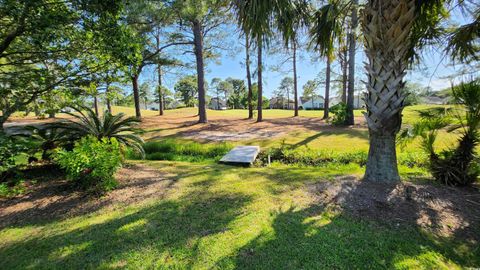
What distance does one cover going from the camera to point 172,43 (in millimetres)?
13281

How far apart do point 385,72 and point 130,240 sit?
3.79 meters

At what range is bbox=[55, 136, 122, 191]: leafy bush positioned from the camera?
2.70 meters

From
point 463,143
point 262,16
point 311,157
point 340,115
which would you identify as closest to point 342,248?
point 262,16

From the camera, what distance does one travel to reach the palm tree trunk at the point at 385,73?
9.37 feet

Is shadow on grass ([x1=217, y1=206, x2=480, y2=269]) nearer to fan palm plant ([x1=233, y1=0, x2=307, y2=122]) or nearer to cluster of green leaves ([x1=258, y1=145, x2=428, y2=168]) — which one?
fan palm plant ([x1=233, y1=0, x2=307, y2=122])

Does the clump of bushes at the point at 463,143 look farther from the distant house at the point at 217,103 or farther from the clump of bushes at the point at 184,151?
the distant house at the point at 217,103

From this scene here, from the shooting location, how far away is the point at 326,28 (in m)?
3.98

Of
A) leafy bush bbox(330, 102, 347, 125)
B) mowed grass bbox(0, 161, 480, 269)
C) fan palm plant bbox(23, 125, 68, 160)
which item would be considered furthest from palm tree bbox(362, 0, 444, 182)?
leafy bush bbox(330, 102, 347, 125)

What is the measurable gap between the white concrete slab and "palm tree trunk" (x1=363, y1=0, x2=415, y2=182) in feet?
9.31

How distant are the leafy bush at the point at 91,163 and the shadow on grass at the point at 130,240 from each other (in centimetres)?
81

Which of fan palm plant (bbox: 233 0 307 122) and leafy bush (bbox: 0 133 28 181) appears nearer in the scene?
leafy bush (bbox: 0 133 28 181)

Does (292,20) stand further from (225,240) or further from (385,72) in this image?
(225,240)

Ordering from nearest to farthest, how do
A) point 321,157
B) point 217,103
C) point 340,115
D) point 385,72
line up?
point 385,72, point 321,157, point 340,115, point 217,103

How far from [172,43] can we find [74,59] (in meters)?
10.8
